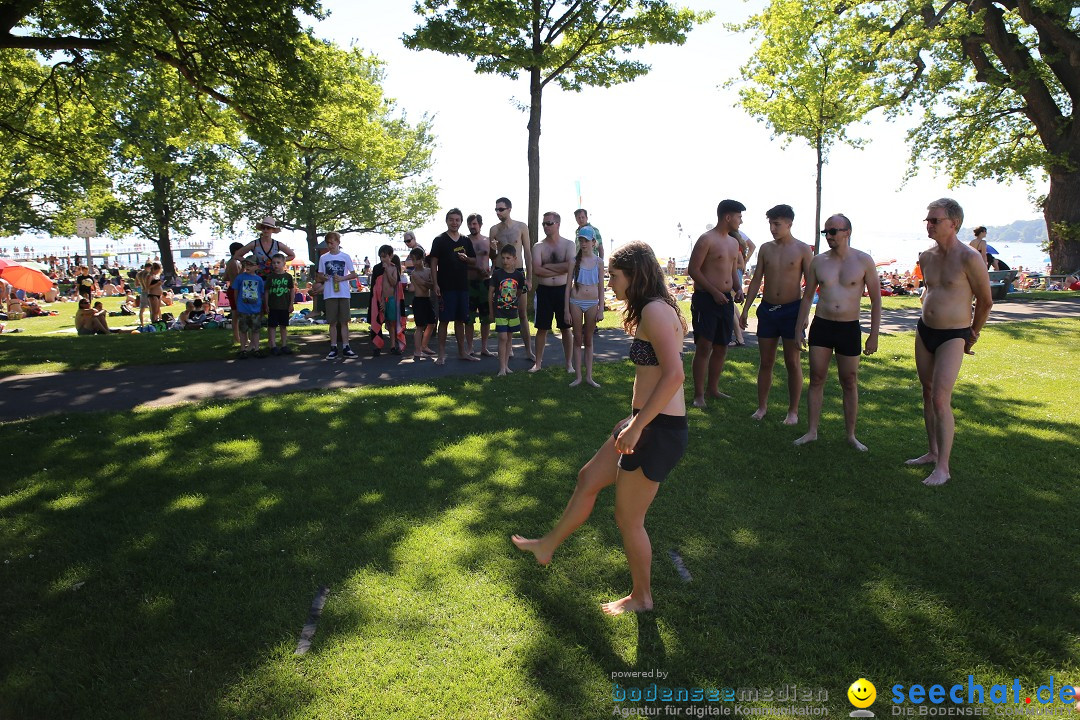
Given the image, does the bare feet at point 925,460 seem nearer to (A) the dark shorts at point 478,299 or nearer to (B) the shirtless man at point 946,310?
(B) the shirtless man at point 946,310

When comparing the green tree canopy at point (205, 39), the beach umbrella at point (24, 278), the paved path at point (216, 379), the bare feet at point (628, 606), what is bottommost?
the bare feet at point (628, 606)

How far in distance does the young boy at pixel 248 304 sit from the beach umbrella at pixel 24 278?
17.8 meters

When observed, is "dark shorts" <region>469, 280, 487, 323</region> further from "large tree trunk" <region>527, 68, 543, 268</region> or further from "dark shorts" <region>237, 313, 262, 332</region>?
"large tree trunk" <region>527, 68, 543, 268</region>

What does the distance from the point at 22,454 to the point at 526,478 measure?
14.4 ft

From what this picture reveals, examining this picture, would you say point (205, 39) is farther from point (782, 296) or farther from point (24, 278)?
point (24, 278)

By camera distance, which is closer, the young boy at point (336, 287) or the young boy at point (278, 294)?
the young boy at point (278, 294)

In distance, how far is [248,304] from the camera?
10.3 metres

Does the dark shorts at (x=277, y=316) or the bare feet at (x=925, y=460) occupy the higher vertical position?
the dark shorts at (x=277, y=316)

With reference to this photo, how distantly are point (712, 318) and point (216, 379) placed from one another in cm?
641

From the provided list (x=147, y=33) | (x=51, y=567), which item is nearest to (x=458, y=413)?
(x=51, y=567)

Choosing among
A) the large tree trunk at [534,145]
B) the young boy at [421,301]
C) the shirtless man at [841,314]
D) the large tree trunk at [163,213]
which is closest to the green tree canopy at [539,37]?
the large tree trunk at [534,145]

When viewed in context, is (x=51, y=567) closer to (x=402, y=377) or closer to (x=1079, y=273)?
(x=402, y=377)

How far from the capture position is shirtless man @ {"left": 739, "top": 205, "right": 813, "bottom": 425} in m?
6.73

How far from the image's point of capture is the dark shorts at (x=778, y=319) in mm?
6801
